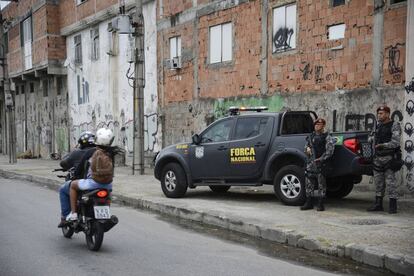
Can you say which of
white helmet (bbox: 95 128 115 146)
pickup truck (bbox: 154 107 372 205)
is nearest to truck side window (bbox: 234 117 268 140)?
pickup truck (bbox: 154 107 372 205)

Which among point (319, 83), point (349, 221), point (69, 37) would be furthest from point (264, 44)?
point (69, 37)

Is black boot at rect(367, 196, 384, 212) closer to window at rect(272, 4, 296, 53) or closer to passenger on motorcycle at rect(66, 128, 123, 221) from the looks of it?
passenger on motorcycle at rect(66, 128, 123, 221)

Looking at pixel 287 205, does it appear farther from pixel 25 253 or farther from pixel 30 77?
pixel 30 77

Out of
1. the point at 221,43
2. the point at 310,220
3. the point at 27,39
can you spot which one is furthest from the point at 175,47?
the point at 27,39

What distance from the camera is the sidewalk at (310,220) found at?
641 centimetres

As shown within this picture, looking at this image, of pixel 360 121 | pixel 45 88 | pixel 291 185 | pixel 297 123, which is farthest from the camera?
pixel 45 88

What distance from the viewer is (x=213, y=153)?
10.8 m

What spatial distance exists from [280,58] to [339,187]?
17.1 feet

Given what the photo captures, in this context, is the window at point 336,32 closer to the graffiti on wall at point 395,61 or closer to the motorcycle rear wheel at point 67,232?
the graffiti on wall at point 395,61

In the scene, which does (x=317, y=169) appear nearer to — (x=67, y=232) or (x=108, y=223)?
(x=108, y=223)

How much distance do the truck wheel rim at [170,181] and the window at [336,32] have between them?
5.40 meters

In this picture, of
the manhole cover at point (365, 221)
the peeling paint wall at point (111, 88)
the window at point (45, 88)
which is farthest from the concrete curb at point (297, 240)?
the window at point (45, 88)

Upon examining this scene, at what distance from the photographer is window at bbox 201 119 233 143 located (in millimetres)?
10820

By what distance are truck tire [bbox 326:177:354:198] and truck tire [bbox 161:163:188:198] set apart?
124 inches
